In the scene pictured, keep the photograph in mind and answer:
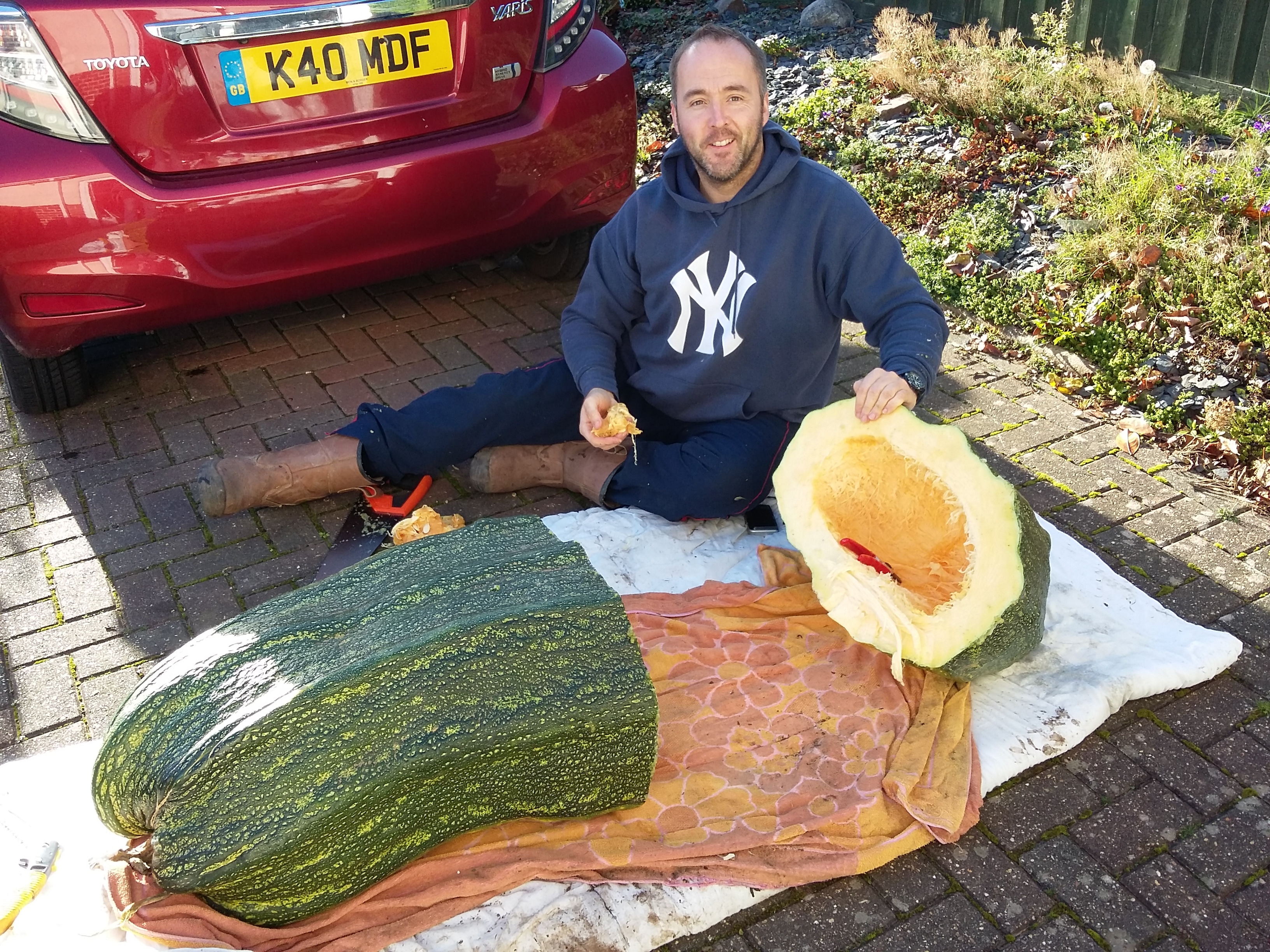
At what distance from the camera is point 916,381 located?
3.04 m

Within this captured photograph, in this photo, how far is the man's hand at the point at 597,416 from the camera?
135 inches

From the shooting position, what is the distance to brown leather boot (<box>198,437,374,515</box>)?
3.67 metres

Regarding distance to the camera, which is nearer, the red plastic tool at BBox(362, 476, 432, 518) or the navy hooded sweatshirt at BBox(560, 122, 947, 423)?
the navy hooded sweatshirt at BBox(560, 122, 947, 423)

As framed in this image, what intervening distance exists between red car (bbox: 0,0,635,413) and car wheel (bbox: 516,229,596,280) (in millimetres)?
505

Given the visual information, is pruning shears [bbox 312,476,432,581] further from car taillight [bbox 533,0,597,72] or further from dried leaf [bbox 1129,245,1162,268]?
dried leaf [bbox 1129,245,1162,268]

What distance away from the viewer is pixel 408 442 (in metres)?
3.79

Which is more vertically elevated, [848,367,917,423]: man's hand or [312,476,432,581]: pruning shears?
[848,367,917,423]: man's hand

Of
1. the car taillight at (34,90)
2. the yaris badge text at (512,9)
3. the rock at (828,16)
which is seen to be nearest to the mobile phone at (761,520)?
the yaris badge text at (512,9)

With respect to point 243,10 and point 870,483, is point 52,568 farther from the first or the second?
point 870,483

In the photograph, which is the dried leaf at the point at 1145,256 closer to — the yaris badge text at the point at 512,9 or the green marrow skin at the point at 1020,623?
the green marrow skin at the point at 1020,623

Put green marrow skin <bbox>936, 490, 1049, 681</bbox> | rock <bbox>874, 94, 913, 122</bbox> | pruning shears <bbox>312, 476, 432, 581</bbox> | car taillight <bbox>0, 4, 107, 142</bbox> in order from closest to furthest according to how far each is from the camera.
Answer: green marrow skin <bbox>936, 490, 1049, 681</bbox>, car taillight <bbox>0, 4, 107, 142</bbox>, pruning shears <bbox>312, 476, 432, 581</bbox>, rock <bbox>874, 94, 913, 122</bbox>

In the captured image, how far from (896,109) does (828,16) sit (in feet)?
7.30

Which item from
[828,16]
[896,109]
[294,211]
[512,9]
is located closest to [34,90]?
[294,211]

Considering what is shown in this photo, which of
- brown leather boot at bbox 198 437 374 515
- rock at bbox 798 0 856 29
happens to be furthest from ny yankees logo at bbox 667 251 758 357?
rock at bbox 798 0 856 29
